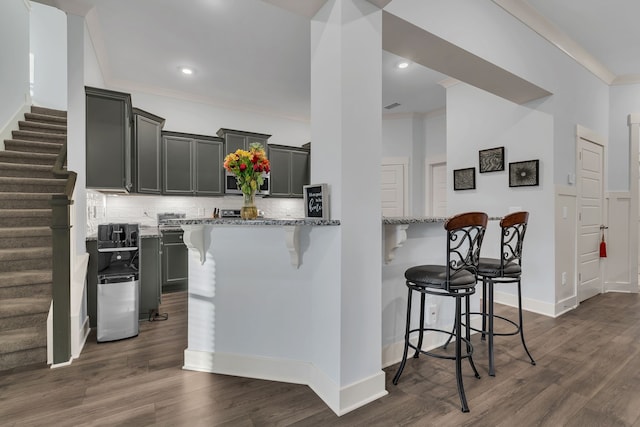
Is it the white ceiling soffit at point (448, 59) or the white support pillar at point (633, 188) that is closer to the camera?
the white ceiling soffit at point (448, 59)

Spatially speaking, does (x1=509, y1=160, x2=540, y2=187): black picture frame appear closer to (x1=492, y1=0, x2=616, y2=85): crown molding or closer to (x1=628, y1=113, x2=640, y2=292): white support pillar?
(x1=492, y1=0, x2=616, y2=85): crown molding

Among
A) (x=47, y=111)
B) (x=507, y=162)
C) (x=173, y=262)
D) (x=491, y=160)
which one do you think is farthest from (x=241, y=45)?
(x=47, y=111)

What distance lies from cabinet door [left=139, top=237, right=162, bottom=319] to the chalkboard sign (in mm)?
2163

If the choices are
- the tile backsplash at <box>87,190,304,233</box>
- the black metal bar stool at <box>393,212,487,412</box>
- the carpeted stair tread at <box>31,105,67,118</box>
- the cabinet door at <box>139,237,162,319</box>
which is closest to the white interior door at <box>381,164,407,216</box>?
the tile backsplash at <box>87,190,304,233</box>

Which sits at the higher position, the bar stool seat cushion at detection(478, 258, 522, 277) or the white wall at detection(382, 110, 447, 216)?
the white wall at detection(382, 110, 447, 216)

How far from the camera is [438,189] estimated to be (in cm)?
597

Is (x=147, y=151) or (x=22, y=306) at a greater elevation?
(x=147, y=151)

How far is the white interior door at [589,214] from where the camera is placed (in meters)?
3.88

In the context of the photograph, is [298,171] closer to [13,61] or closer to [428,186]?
[428,186]

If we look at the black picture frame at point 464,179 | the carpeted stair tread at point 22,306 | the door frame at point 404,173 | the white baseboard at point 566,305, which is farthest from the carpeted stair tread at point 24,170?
the white baseboard at point 566,305

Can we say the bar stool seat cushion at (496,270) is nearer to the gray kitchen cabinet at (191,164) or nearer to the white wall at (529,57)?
the white wall at (529,57)

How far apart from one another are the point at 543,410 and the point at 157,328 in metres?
3.20

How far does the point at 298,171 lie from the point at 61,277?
425 cm

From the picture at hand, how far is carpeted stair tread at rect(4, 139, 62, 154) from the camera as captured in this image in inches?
160
